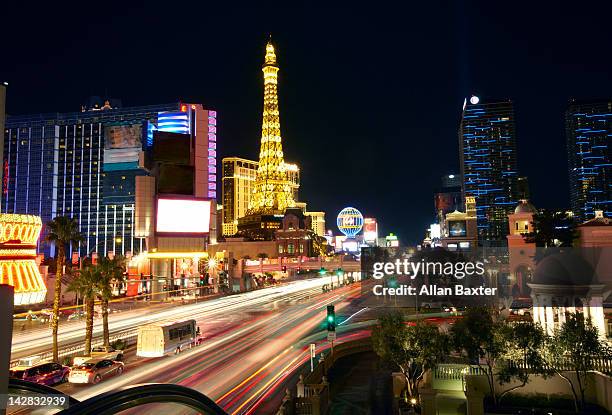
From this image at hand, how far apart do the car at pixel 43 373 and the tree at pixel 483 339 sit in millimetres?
18820

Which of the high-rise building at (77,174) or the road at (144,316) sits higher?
the high-rise building at (77,174)

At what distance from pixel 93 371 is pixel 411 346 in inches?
607

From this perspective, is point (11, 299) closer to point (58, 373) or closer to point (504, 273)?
point (58, 373)

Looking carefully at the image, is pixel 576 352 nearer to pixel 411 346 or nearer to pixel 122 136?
pixel 411 346

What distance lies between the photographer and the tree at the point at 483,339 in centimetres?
1892

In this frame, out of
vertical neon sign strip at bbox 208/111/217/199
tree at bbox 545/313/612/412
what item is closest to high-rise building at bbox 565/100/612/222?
vertical neon sign strip at bbox 208/111/217/199

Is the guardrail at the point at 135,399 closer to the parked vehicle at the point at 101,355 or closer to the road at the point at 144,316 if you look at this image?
the parked vehicle at the point at 101,355

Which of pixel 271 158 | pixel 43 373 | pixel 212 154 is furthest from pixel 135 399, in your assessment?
pixel 271 158

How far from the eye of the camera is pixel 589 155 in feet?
614

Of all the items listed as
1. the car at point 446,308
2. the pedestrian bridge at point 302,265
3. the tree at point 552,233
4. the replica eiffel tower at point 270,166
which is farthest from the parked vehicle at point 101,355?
the replica eiffel tower at point 270,166

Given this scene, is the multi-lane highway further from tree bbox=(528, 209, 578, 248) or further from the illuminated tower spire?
the illuminated tower spire

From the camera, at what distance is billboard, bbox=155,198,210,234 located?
Answer: 62500 mm

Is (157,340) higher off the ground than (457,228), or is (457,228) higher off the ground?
(457,228)

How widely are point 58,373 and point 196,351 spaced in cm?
877
